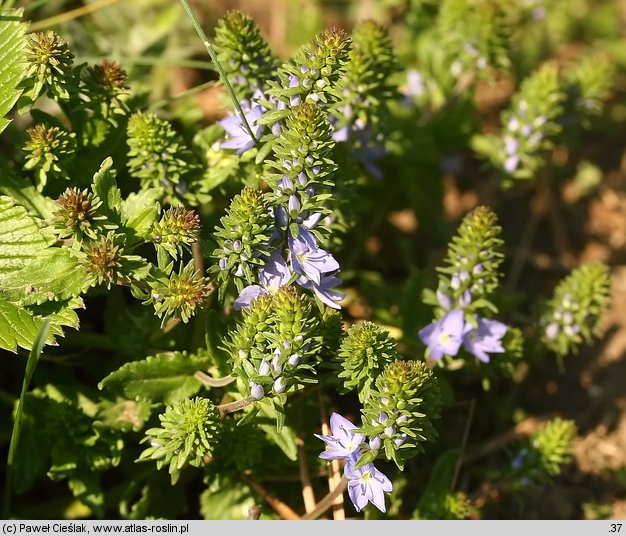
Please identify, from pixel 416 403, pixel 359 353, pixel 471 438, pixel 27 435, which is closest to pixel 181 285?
pixel 359 353

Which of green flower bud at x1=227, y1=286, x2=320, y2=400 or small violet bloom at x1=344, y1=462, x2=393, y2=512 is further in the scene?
small violet bloom at x1=344, y1=462, x2=393, y2=512

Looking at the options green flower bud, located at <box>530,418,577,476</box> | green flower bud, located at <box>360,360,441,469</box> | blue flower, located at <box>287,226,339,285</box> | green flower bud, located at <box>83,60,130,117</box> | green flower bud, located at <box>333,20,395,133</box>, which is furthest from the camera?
green flower bud, located at <box>530,418,577,476</box>

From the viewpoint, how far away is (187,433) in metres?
2.64

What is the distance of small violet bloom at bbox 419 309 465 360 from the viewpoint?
315 cm

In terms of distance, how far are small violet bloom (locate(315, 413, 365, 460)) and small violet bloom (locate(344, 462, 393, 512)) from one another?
1.8 inches

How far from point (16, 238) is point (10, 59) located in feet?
2.22

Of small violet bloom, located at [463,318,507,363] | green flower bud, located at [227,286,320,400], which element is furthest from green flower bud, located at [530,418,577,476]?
green flower bud, located at [227,286,320,400]

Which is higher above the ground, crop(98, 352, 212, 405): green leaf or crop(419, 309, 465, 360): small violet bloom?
crop(98, 352, 212, 405): green leaf

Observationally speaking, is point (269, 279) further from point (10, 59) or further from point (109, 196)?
point (10, 59)

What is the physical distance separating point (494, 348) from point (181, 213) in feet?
4.49

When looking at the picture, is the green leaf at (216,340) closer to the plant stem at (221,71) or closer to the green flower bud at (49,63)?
the plant stem at (221,71)

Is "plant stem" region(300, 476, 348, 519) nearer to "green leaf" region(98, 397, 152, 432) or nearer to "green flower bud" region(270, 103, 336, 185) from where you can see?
"green leaf" region(98, 397, 152, 432)

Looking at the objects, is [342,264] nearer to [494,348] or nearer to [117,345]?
[494,348]

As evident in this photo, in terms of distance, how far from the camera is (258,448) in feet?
A: 9.97
